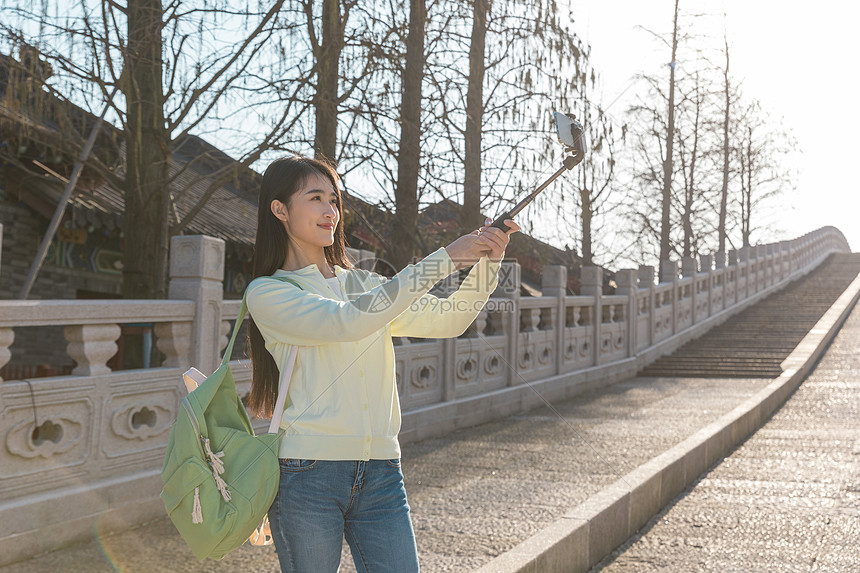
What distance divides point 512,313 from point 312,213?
25.3 ft

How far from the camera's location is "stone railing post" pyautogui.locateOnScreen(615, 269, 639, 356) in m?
13.5

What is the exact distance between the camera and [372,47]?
6.83 metres

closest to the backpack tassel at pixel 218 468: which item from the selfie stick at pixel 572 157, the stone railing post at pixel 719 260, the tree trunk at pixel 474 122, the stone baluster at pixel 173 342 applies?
the selfie stick at pixel 572 157

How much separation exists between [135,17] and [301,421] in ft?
16.5

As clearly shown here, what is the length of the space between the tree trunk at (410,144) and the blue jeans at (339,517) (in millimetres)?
5600

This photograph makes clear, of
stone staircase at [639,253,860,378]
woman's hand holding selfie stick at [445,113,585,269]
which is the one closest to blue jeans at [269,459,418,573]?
woman's hand holding selfie stick at [445,113,585,269]

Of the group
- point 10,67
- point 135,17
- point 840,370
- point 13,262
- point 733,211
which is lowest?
point 840,370

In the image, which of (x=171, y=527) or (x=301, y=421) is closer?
(x=301, y=421)

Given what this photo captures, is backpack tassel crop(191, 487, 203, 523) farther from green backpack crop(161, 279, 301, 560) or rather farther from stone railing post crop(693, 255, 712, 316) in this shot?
stone railing post crop(693, 255, 712, 316)

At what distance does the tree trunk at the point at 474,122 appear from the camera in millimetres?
8391

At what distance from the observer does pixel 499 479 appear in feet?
19.8

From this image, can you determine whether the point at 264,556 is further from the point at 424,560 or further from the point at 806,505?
the point at 806,505

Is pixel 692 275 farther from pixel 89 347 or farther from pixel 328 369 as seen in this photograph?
pixel 328 369

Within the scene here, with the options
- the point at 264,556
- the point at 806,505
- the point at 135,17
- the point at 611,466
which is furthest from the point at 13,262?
the point at 806,505
